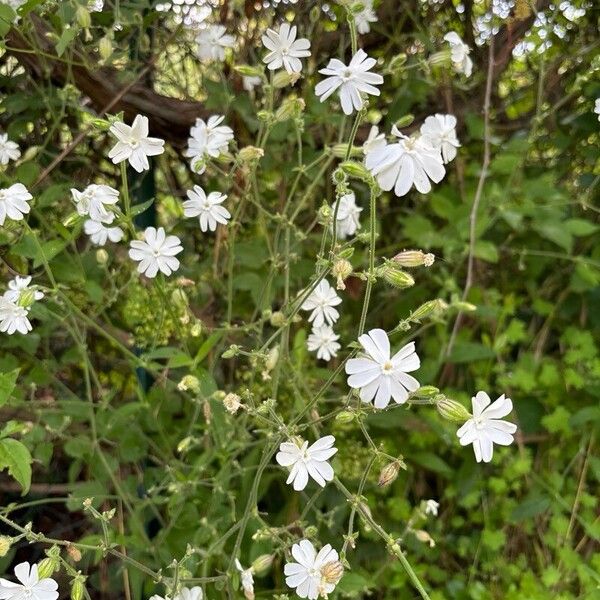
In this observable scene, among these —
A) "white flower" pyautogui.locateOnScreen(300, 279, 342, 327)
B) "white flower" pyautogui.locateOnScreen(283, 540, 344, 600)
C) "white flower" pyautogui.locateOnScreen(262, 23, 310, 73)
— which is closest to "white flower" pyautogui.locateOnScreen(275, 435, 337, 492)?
"white flower" pyautogui.locateOnScreen(283, 540, 344, 600)

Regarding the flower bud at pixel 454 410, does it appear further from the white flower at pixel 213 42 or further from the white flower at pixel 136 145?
the white flower at pixel 213 42

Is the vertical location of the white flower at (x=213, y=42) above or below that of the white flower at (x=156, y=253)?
above

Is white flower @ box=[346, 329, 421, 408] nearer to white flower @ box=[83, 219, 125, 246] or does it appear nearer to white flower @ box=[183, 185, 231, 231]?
white flower @ box=[183, 185, 231, 231]

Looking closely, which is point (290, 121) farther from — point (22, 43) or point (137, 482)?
point (137, 482)

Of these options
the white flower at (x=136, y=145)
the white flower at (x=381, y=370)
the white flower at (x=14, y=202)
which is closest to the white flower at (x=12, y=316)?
the white flower at (x=14, y=202)

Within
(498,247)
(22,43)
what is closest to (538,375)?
(498,247)

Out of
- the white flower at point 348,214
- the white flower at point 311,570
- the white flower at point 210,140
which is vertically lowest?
the white flower at point 311,570
